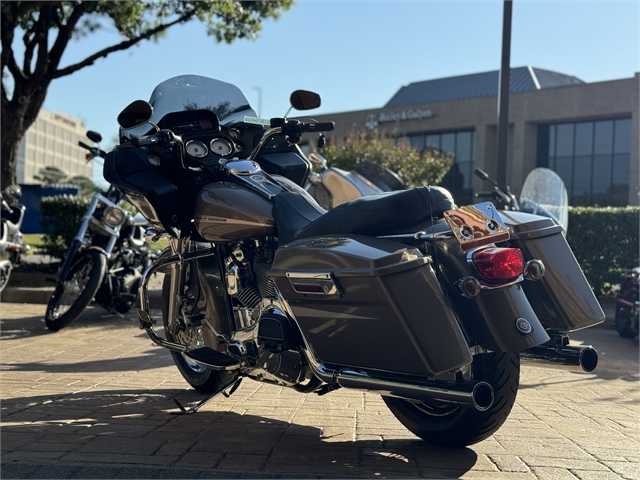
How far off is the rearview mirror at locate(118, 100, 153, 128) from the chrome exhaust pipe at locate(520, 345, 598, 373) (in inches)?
90.3

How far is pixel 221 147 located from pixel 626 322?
620cm

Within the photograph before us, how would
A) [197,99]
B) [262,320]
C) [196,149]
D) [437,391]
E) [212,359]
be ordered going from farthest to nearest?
[197,99] → [196,149] → [212,359] → [262,320] → [437,391]

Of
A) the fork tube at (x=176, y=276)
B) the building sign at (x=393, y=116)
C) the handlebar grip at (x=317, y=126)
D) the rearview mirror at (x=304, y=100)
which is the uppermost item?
the building sign at (x=393, y=116)

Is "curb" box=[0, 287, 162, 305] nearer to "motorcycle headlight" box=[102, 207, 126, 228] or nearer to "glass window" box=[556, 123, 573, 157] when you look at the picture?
"motorcycle headlight" box=[102, 207, 126, 228]

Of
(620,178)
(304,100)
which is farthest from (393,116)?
(304,100)

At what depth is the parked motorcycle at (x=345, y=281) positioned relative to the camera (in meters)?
3.10

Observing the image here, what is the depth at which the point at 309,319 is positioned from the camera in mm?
3361

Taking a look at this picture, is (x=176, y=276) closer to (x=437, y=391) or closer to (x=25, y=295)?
(x=437, y=391)

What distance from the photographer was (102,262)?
297 inches

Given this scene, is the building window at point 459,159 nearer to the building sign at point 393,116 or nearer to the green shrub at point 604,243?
the building sign at point 393,116

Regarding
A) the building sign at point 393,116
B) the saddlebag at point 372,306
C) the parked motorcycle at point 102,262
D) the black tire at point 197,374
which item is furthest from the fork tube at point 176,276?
the building sign at point 393,116

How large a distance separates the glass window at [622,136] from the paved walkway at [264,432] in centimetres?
3714

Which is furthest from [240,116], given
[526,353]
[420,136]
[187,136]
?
[420,136]

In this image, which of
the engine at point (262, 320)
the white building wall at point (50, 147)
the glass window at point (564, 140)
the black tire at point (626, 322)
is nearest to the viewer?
the engine at point (262, 320)
